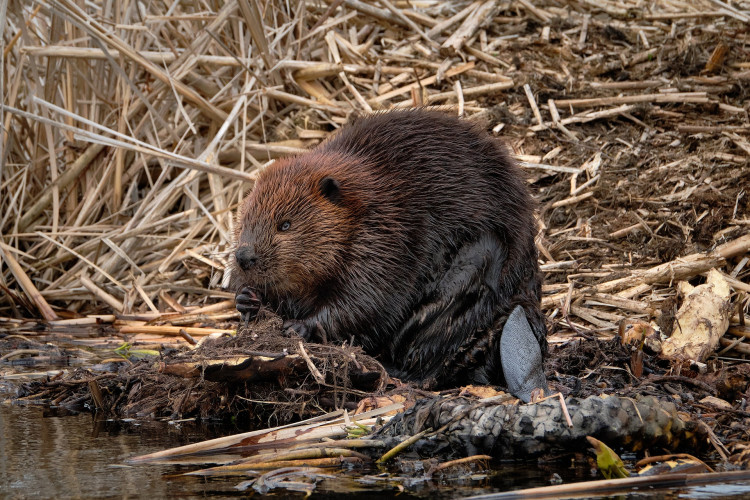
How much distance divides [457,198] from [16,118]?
4.18 m

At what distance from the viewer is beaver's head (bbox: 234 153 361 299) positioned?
4.09 m

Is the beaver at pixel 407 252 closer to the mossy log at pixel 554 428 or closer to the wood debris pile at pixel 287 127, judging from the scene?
the mossy log at pixel 554 428

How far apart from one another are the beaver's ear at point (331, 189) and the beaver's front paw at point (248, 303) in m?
0.55

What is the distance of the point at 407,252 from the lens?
162 inches

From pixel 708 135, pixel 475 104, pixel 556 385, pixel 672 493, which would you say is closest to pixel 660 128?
pixel 708 135

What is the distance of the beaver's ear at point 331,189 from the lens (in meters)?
4.12

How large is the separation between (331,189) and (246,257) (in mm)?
489

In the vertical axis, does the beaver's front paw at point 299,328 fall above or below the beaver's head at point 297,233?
below

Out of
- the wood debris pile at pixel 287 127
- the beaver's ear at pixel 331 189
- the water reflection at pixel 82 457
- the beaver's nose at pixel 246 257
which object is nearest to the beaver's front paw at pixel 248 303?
the beaver's nose at pixel 246 257

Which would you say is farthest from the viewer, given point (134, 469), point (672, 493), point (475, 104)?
point (475, 104)

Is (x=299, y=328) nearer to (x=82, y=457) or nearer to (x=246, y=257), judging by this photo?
(x=246, y=257)

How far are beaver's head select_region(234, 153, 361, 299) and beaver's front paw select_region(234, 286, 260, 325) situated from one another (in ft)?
0.11

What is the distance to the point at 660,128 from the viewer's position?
21.3 ft

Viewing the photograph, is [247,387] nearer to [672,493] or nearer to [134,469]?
[134,469]
